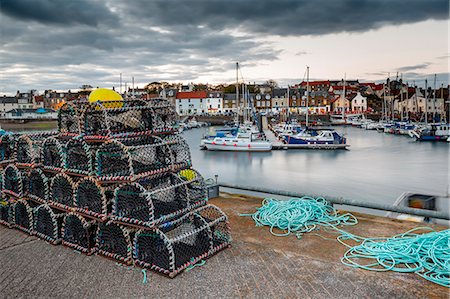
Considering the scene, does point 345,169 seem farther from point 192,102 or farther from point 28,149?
point 192,102

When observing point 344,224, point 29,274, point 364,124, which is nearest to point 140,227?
point 29,274

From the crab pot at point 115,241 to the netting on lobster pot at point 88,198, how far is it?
0.26 m

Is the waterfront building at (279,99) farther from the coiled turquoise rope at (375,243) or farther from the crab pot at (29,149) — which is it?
the crab pot at (29,149)

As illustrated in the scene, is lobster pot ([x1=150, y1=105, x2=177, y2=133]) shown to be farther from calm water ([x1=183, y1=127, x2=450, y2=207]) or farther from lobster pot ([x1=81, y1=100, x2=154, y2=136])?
calm water ([x1=183, y1=127, x2=450, y2=207])

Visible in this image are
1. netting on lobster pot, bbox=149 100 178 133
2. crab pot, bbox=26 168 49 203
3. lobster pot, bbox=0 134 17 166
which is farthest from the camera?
lobster pot, bbox=0 134 17 166

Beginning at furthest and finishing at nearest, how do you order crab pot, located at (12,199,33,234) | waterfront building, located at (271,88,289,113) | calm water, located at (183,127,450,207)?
waterfront building, located at (271,88,289,113) → calm water, located at (183,127,450,207) → crab pot, located at (12,199,33,234)

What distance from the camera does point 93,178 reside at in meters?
5.02

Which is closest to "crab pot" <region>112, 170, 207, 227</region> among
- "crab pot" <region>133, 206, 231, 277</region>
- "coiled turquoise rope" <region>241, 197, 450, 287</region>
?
"crab pot" <region>133, 206, 231, 277</region>

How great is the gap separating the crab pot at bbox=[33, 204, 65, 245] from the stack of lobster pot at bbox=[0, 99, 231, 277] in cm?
2

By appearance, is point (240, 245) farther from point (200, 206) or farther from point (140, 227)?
point (140, 227)

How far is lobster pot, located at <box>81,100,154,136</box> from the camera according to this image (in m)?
5.38

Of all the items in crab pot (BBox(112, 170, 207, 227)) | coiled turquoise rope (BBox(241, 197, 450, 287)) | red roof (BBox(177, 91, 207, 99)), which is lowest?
coiled turquoise rope (BBox(241, 197, 450, 287))

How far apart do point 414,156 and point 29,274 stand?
3338 cm

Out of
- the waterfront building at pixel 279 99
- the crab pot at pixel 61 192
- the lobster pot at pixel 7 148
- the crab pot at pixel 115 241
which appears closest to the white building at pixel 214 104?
the waterfront building at pixel 279 99
